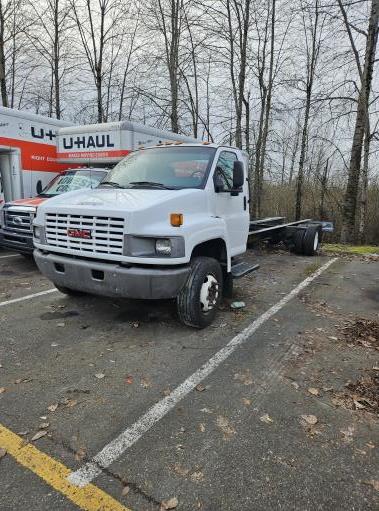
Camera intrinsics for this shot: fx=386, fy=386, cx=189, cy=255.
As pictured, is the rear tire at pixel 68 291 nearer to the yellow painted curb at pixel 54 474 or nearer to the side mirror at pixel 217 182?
the side mirror at pixel 217 182

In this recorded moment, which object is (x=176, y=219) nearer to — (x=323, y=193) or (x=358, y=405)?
(x=358, y=405)

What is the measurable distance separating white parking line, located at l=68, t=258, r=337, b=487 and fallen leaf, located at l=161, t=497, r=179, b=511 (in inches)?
20.3

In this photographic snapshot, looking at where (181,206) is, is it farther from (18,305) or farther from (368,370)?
(18,305)

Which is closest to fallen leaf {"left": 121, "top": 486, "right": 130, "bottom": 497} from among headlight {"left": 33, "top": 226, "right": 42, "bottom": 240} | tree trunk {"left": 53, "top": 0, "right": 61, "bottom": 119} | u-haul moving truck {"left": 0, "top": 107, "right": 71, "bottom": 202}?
headlight {"left": 33, "top": 226, "right": 42, "bottom": 240}

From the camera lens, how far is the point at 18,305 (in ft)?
20.2

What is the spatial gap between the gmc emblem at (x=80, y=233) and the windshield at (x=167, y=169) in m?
1.12

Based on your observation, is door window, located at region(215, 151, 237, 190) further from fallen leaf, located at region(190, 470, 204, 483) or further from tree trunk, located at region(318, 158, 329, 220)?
tree trunk, located at region(318, 158, 329, 220)

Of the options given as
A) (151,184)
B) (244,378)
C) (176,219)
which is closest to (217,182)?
(151,184)

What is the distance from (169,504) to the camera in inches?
95.8

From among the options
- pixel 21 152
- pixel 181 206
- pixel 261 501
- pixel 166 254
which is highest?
pixel 21 152

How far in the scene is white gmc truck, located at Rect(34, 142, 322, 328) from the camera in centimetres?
454

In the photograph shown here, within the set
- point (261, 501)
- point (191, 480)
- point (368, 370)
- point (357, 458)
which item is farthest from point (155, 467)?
point (368, 370)

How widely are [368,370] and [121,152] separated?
352 inches

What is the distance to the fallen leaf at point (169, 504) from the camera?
7.91 ft
